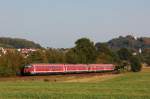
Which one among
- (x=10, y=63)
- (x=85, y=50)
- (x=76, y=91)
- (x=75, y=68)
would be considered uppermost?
(x=85, y=50)

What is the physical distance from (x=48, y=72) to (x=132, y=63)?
3586 inches

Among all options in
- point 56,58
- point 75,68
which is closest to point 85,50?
point 56,58

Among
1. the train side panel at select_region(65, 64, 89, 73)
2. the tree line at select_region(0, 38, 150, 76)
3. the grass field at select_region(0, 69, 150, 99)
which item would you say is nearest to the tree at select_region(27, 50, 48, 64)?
the tree line at select_region(0, 38, 150, 76)

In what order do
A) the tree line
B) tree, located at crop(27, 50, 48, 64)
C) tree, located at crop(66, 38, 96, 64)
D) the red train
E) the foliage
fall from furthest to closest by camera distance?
tree, located at crop(66, 38, 96, 64), tree, located at crop(27, 50, 48, 64), the tree line, the foliage, the red train

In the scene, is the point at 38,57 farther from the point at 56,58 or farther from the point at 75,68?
the point at 75,68

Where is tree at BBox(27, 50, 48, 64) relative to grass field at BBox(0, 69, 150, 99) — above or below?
above

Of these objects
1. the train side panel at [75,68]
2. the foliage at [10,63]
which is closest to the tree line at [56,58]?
the foliage at [10,63]

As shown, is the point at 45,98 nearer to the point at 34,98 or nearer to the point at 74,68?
the point at 34,98

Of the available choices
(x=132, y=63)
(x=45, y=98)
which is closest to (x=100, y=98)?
(x=45, y=98)

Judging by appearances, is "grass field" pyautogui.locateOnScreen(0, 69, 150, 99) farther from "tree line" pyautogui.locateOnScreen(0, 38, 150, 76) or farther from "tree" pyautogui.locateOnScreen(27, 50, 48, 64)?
"tree" pyautogui.locateOnScreen(27, 50, 48, 64)

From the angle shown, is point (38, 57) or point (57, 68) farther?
point (38, 57)

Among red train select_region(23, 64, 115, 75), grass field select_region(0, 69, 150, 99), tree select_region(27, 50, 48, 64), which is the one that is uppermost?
tree select_region(27, 50, 48, 64)

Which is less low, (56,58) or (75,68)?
(56,58)

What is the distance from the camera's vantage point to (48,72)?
83125mm
